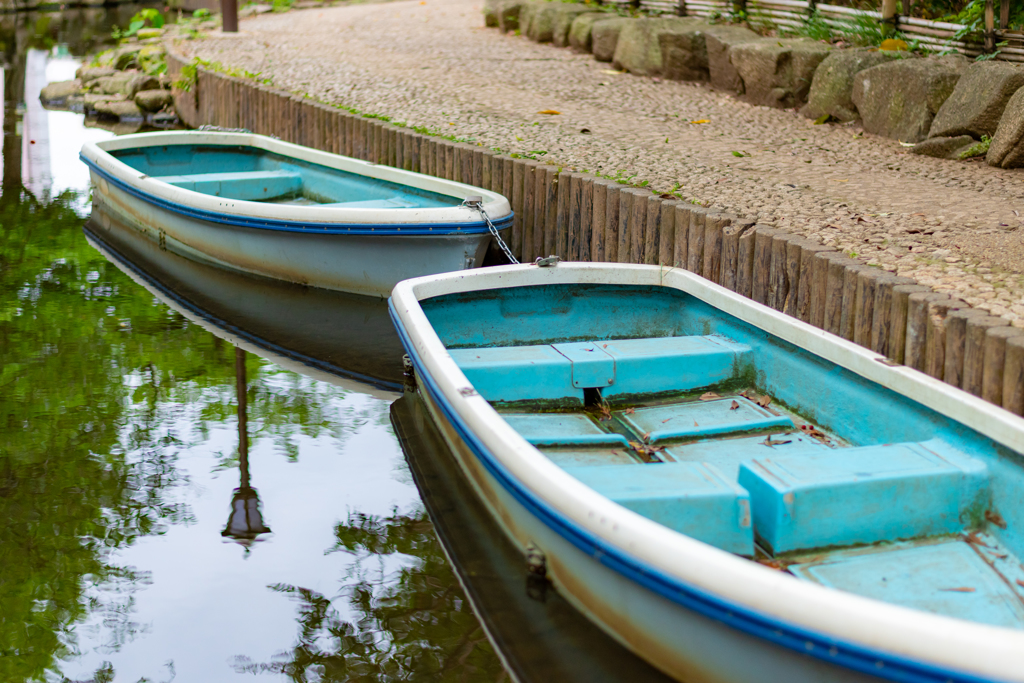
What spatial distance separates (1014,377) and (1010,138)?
10.7ft

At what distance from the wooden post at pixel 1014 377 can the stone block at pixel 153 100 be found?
446 inches

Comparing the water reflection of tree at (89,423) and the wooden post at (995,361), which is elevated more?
the wooden post at (995,361)

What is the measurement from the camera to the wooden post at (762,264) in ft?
13.9

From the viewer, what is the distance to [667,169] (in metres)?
5.88

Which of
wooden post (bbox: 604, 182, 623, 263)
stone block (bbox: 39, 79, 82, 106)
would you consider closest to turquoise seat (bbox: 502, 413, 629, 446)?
wooden post (bbox: 604, 182, 623, 263)

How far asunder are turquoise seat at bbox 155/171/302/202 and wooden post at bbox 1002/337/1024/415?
18.0 feet

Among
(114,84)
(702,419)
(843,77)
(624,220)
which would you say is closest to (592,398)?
(702,419)

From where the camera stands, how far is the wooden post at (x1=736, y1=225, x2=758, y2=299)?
435cm

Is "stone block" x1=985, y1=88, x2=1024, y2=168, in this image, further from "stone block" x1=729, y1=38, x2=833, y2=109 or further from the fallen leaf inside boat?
the fallen leaf inside boat

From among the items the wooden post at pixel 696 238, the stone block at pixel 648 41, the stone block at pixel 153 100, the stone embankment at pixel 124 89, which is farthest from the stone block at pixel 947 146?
the stone block at pixel 153 100

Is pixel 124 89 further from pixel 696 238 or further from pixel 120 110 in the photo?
pixel 696 238

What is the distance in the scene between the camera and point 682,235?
188 inches

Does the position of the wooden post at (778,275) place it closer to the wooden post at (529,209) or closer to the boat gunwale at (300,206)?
the boat gunwale at (300,206)

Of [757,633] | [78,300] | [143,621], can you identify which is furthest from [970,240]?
Answer: [78,300]
